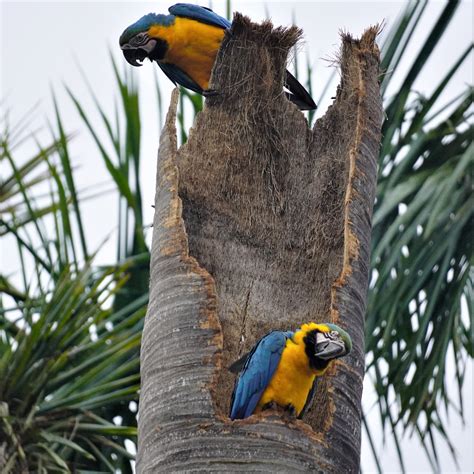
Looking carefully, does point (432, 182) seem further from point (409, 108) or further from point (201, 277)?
point (201, 277)

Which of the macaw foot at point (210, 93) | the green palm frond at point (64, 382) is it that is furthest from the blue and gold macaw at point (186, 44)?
the green palm frond at point (64, 382)

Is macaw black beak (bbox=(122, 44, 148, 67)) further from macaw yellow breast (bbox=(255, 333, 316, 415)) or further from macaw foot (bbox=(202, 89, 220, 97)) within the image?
macaw yellow breast (bbox=(255, 333, 316, 415))

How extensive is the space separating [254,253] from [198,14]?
4.06 feet

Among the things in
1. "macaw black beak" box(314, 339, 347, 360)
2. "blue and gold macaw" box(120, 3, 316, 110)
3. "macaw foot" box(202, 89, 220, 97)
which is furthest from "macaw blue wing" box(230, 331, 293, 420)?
"blue and gold macaw" box(120, 3, 316, 110)

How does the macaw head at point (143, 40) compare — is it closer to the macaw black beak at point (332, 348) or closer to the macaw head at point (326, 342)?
the macaw head at point (326, 342)

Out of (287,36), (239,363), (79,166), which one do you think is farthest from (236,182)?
(79,166)

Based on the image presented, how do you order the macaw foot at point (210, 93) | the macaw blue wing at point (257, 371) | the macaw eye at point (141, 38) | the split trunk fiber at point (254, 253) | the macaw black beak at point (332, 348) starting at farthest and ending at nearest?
the macaw eye at point (141, 38)
the macaw foot at point (210, 93)
the macaw blue wing at point (257, 371)
the macaw black beak at point (332, 348)
the split trunk fiber at point (254, 253)

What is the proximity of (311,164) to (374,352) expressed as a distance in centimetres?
131

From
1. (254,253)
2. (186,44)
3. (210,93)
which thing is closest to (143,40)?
(186,44)

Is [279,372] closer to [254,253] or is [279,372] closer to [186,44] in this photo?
[254,253]

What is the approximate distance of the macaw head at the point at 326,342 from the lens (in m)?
3.38

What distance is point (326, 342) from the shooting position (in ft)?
11.1

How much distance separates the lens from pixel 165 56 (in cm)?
489

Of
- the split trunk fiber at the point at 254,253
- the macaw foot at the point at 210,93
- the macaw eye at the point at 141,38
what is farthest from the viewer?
the macaw eye at the point at 141,38
